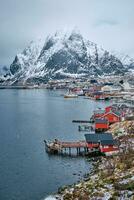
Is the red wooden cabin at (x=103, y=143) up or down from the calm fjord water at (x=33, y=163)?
up

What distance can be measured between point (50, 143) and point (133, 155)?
19.3 meters

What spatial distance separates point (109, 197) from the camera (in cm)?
3756

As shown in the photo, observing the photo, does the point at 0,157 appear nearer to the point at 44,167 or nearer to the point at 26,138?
the point at 44,167

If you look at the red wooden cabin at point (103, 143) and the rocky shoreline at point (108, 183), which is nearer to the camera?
the rocky shoreline at point (108, 183)

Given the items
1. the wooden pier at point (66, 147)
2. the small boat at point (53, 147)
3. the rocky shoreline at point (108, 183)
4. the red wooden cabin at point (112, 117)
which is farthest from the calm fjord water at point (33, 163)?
the red wooden cabin at point (112, 117)

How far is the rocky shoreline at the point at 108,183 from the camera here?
3831 cm

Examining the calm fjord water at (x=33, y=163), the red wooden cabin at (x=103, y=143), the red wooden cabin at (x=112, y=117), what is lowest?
the calm fjord water at (x=33, y=163)

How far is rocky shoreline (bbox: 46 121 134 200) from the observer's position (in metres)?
38.3

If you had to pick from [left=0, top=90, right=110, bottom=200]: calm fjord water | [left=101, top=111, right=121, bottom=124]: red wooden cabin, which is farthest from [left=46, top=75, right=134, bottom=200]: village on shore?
[left=101, top=111, right=121, bottom=124]: red wooden cabin

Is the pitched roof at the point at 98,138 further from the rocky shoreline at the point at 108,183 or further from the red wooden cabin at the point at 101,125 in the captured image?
the red wooden cabin at the point at 101,125

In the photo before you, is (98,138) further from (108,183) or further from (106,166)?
(108,183)

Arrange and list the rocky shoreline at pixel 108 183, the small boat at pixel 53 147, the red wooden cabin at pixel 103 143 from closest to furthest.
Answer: the rocky shoreline at pixel 108 183 → the red wooden cabin at pixel 103 143 → the small boat at pixel 53 147

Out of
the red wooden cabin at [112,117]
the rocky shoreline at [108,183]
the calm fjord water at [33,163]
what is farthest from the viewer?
the red wooden cabin at [112,117]

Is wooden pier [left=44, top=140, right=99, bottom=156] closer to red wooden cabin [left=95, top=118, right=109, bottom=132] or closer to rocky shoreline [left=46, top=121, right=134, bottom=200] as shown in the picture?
rocky shoreline [left=46, top=121, right=134, bottom=200]
